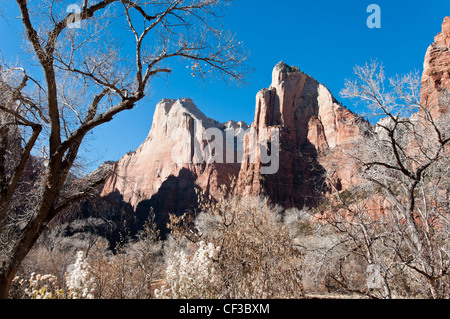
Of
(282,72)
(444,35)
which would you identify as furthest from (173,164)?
(444,35)

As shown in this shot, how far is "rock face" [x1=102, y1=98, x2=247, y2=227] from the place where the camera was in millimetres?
63156

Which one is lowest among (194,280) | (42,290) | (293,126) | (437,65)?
(42,290)

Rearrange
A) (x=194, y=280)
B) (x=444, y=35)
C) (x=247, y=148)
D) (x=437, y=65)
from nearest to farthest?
1. (x=194, y=280)
2. (x=437, y=65)
3. (x=444, y=35)
4. (x=247, y=148)

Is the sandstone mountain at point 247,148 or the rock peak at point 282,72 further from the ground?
the rock peak at point 282,72

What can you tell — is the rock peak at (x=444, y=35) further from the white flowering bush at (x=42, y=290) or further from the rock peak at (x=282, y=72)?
the white flowering bush at (x=42, y=290)

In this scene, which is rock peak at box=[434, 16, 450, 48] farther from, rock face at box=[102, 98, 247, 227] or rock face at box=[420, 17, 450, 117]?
rock face at box=[102, 98, 247, 227]

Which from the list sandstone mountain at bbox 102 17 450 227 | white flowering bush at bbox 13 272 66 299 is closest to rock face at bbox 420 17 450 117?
sandstone mountain at bbox 102 17 450 227

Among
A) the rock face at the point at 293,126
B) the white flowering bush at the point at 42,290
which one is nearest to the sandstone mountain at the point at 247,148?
the rock face at the point at 293,126

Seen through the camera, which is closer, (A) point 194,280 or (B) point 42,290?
(B) point 42,290

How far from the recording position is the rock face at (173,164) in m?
63.2

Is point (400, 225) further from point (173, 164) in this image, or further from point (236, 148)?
point (236, 148)

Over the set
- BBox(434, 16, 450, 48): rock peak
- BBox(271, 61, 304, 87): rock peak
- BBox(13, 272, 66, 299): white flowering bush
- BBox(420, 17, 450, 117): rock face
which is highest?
BBox(271, 61, 304, 87): rock peak

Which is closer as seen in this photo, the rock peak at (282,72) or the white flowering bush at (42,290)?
the white flowering bush at (42,290)

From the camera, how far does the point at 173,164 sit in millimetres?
68688
